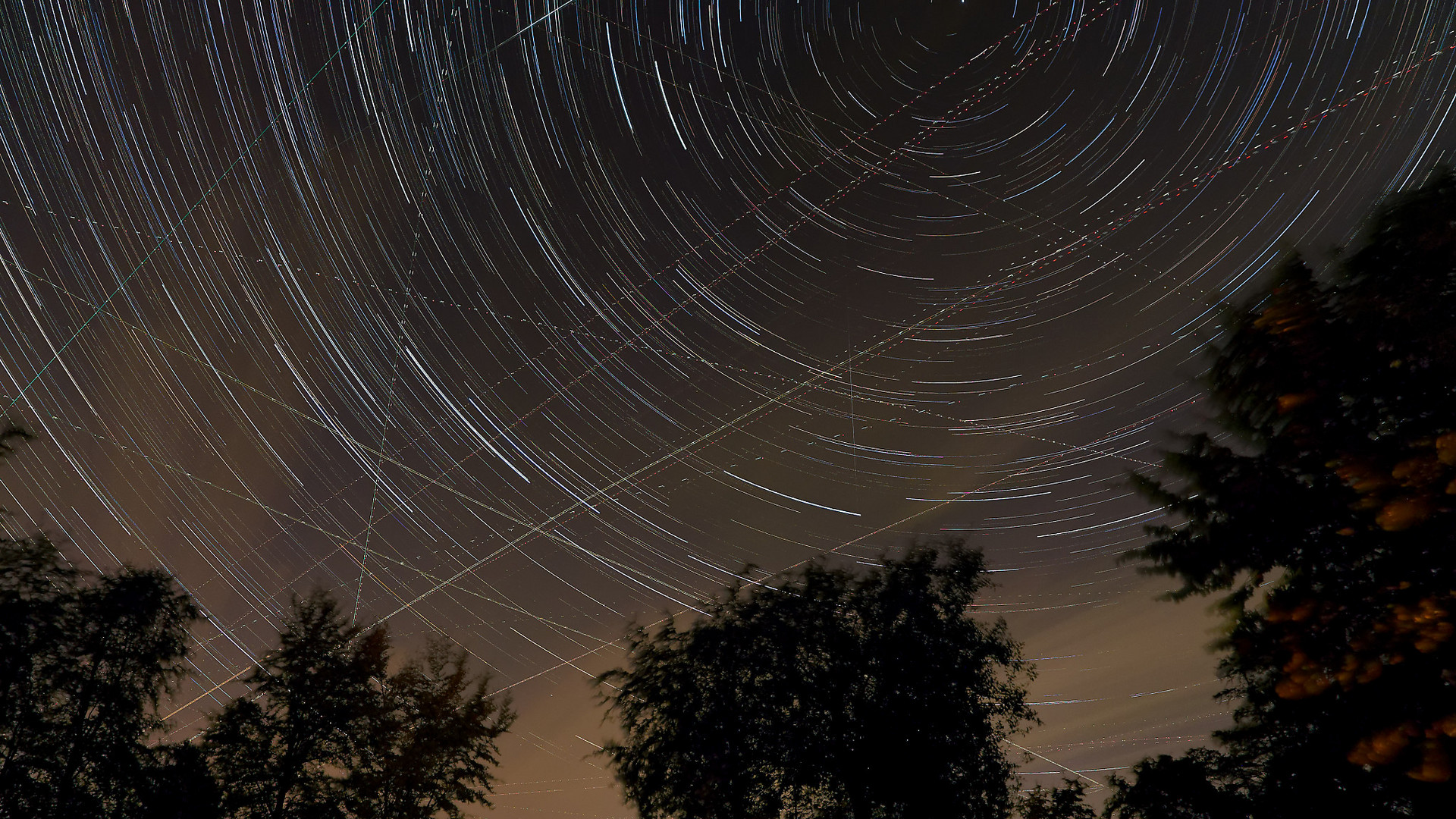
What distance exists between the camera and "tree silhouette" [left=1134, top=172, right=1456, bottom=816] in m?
7.84

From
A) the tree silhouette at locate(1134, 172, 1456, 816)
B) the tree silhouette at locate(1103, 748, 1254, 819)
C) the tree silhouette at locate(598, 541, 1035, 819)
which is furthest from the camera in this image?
the tree silhouette at locate(598, 541, 1035, 819)

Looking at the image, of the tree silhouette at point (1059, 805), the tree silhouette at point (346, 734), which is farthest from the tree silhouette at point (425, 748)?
the tree silhouette at point (1059, 805)

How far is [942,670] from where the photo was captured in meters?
15.4

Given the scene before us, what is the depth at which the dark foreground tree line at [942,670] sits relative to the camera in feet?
26.7

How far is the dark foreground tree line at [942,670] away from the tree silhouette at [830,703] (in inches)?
1.9

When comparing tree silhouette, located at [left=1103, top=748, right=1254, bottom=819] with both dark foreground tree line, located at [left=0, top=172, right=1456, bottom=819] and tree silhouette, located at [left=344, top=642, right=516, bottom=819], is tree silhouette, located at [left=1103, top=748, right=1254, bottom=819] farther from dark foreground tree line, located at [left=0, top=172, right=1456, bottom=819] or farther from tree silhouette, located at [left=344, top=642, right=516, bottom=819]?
tree silhouette, located at [left=344, top=642, right=516, bottom=819]

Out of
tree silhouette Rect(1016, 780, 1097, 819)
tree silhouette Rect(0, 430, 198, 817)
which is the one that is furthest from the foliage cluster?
tree silhouette Rect(1016, 780, 1097, 819)

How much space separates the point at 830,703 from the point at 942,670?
2.32 m

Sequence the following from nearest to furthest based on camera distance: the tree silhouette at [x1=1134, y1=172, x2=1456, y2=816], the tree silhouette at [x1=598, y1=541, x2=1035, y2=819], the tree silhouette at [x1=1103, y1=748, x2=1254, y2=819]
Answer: the tree silhouette at [x1=1134, y1=172, x2=1456, y2=816] < the tree silhouette at [x1=1103, y1=748, x2=1254, y2=819] < the tree silhouette at [x1=598, y1=541, x2=1035, y2=819]

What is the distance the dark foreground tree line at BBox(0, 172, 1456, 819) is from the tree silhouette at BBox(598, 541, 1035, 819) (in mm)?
49

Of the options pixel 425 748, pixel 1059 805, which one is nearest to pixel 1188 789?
pixel 1059 805

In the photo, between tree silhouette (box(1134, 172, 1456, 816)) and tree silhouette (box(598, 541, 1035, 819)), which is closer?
tree silhouette (box(1134, 172, 1456, 816))

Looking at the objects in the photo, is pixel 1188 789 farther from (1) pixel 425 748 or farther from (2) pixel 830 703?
(1) pixel 425 748

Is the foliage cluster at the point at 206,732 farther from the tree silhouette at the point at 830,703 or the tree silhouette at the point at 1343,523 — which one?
the tree silhouette at the point at 1343,523
